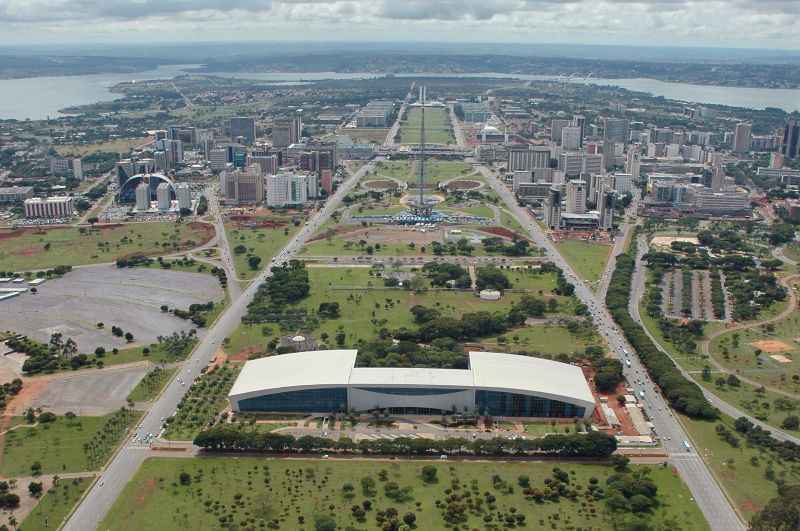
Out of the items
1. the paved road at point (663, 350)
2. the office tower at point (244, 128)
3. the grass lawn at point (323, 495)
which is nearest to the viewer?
the grass lawn at point (323, 495)

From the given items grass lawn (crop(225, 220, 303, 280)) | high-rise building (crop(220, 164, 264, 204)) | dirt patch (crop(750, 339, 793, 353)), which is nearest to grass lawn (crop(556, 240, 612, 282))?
dirt patch (crop(750, 339, 793, 353))

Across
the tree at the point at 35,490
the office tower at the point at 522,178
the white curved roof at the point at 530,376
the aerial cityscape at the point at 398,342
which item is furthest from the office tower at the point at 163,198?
the tree at the point at 35,490

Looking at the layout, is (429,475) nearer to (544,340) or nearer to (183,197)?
(544,340)

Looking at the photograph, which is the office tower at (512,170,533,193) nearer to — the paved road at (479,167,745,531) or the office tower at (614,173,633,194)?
the office tower at (614,173,633,194)

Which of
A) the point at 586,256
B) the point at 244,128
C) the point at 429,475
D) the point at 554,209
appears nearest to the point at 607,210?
the point at 554,209

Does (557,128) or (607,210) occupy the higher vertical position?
(557,128)

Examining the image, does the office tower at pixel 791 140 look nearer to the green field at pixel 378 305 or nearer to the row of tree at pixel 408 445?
the green field at pixel 378 305
